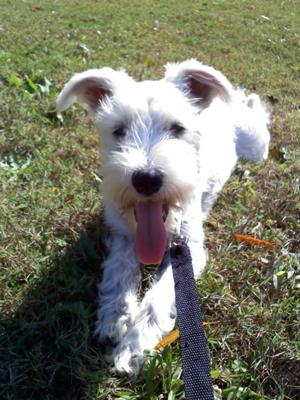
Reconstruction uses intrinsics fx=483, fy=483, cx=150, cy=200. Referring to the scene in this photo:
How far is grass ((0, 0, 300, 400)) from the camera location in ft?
8.71

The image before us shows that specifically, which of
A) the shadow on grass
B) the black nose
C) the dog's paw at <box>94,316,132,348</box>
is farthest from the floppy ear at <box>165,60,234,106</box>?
the dog's paw at <box>94,316,132,348</box>

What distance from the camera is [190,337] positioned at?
2.43m

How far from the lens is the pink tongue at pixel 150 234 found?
308 cm

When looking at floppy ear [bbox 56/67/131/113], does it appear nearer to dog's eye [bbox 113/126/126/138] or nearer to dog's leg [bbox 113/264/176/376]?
dog's eye [bbox 113/126/126/138]

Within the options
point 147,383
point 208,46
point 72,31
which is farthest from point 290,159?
point 72,31

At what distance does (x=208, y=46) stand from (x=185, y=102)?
20.6 ft

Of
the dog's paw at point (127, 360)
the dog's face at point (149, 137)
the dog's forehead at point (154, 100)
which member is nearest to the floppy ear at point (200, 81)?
the dog's face at point (149, 137)

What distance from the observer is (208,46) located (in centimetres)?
948

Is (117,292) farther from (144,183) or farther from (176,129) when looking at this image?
(176,129)

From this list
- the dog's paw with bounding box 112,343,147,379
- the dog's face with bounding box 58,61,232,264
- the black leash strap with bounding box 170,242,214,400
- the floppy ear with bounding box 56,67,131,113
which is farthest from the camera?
the floppy ear with bounding box 56,67,131,113

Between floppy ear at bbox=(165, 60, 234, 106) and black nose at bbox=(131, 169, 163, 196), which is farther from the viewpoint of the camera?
floppy ear at bbox=(165, 60, 234, 106)

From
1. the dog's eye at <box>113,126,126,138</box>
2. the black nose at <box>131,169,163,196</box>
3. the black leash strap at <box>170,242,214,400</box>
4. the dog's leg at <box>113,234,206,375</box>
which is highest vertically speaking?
the black nose at <box>131,169,163,196</box>

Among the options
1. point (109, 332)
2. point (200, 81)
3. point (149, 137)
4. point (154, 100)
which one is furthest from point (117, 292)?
point (200, 81)

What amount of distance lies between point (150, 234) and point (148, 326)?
572 millimetres
